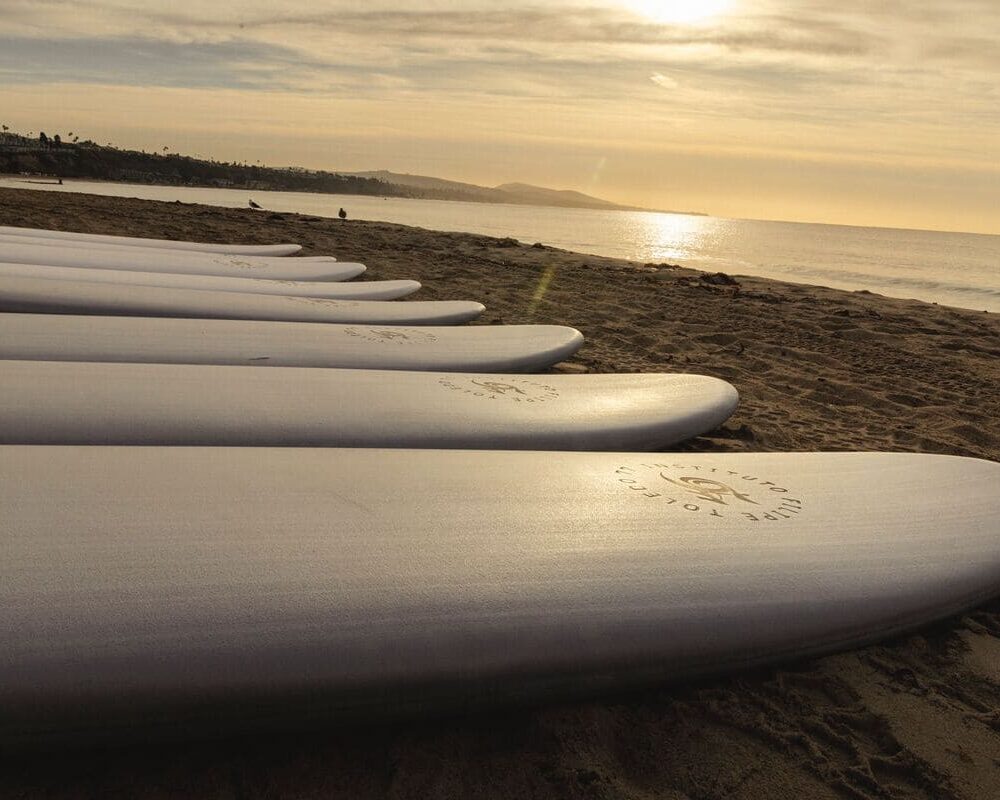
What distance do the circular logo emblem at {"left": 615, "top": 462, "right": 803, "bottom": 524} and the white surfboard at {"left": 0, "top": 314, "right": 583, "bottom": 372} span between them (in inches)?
47.3

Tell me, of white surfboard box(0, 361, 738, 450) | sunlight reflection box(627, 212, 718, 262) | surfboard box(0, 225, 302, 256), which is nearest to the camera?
white surfboard box(0, 361, 738, 450)

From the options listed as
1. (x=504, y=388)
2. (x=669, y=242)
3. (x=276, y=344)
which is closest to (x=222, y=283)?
Answer: (x=276, y=344)

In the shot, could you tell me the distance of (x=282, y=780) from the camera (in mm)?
980

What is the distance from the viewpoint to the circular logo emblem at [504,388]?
2281 millimetres

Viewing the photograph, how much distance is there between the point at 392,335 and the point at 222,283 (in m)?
1.53

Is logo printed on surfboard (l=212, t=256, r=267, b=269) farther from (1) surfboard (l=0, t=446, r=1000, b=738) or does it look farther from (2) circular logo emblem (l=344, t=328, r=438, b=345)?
(1) surfboard (l=0, t=446, r=1000, b=738)

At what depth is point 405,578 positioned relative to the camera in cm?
108

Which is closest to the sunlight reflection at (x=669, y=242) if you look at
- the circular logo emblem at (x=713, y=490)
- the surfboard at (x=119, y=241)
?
the surfboard at (x=119, y=241)

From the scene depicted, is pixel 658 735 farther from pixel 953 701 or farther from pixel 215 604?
pixel 215 604

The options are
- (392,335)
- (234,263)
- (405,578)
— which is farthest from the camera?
(234,263)

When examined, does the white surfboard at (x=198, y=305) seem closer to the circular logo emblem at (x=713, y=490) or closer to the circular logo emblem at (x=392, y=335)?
the circular logo emblem at (x=392, y=335)

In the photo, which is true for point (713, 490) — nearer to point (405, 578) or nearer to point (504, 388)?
point (405, 578)

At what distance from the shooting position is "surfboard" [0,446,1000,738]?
36.8 inches

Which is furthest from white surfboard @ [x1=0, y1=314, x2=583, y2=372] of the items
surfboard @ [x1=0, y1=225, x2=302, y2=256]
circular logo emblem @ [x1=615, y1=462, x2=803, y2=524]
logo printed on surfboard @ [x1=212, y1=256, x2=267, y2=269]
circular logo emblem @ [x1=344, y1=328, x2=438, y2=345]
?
surfboard @ [x1=0, y1=225, x2=302, y2=256]
